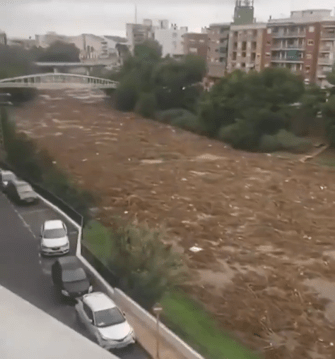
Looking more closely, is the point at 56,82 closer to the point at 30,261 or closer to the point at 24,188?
the point at 24,188

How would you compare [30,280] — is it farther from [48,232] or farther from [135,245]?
[135,245]

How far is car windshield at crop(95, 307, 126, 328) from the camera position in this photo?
1415 mm

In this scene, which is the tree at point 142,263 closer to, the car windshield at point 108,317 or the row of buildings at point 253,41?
the car windshield at point 108,317

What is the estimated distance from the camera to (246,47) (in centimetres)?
205

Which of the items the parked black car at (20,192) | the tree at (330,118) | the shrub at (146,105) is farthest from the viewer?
the tree at (330,118)

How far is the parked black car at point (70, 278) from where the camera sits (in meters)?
1.52

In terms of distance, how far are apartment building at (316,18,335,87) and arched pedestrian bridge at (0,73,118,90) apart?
96 centimetres

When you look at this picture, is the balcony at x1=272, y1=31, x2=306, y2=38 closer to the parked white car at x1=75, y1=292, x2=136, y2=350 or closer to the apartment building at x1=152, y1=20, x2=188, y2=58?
the apartment building at x1=152, y1=20, x2=188, y2=58

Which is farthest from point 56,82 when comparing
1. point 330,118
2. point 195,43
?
point 330,118

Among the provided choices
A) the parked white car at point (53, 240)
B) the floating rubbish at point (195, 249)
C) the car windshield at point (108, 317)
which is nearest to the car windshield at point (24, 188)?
the parked white car at point (53, 240)

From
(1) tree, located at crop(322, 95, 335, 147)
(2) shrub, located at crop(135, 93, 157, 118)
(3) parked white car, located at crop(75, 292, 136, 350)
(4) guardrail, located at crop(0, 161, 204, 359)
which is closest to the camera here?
(3) parked white car, located at crop(75, 292, 136, 350)

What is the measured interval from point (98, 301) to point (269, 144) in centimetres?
122

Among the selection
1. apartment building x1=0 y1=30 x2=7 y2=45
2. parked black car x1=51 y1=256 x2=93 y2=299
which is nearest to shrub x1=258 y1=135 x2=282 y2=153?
parked black car x1=51 y1=256 x2=93 y2=299

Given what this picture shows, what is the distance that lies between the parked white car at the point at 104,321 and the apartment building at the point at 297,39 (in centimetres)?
135
